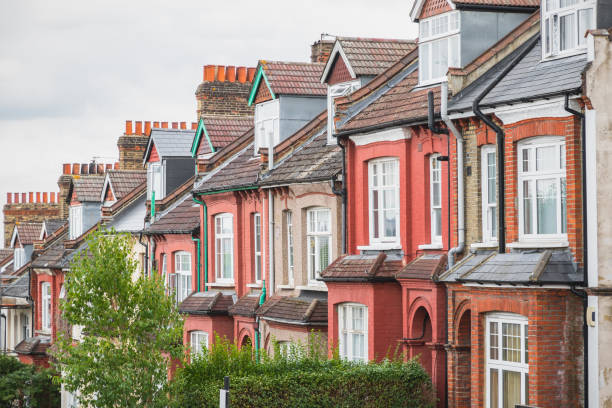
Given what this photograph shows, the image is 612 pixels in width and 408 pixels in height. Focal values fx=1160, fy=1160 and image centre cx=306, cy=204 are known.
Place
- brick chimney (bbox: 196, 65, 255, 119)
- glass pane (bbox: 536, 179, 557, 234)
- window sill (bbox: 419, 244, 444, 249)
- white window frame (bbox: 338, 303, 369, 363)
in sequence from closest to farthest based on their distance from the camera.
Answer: glass pane (bbox: 536, 179, 557, 234) < window sill (bbox: 419, 244, 444, 249) < white window frame (bbox: 338, 303, 369, 363) < brick chimney (bbox: 196, 65, 255, 119)

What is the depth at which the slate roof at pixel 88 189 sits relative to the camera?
5434cm

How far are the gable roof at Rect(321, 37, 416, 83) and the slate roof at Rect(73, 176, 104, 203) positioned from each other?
24.1 m

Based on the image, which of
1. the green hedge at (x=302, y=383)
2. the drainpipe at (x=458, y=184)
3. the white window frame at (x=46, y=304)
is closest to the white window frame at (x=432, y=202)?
the drainpipe at (x=458, y=184)

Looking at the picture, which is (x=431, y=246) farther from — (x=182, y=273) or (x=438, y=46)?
(x=182, y=273)

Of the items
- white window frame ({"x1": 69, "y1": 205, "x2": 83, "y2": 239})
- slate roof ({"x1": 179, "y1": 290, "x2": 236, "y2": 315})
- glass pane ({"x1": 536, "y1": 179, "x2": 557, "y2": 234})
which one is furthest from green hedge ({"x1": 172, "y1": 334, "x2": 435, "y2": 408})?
white window frame ({"x1": 69, "y1": 205, "x2": 83, "y2": 239})

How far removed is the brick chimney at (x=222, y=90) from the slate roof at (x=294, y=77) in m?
8.41

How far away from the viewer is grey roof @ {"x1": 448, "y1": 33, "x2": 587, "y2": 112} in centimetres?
2247

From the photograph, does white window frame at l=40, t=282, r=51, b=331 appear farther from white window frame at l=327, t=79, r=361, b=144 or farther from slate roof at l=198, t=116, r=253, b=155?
white window frame at l=327, t=79, r=361, b=144

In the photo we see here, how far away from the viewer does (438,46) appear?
2762 centimetres

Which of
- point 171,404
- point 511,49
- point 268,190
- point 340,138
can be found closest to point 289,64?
point 268,190

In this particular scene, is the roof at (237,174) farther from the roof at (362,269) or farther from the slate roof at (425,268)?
the slate roof at (425,268)

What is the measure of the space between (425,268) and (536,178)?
4104 mm

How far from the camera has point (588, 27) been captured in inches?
914

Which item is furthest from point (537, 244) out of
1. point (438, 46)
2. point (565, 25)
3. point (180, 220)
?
point (180, 220)
